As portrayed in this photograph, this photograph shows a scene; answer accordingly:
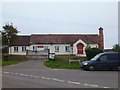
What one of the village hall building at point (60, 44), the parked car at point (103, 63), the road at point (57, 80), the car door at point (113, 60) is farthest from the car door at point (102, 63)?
the village hall building at point (60, 44)

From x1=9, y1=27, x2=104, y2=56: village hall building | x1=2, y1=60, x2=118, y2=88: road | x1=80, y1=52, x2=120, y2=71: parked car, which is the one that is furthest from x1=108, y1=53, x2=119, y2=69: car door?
x1=9, y1=27, x2=104, y2=56: village hall building

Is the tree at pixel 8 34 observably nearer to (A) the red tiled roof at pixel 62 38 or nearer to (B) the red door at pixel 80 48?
(A) the red tiled roof at pixel 62 38

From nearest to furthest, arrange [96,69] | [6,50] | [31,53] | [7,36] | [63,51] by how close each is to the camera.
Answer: [96,69]
[31,53]
[7,36]
[6,50]
[63,51]

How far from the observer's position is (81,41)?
70000 mm

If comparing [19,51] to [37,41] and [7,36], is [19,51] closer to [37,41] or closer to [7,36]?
[37,41]

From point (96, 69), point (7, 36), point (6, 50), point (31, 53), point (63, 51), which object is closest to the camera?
point (96, 69)

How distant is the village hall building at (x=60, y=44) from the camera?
70438 millimetres

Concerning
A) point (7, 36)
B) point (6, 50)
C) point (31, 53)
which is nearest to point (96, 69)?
point (31, 53)

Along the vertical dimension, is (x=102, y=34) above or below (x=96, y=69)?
above

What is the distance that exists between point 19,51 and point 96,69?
150 ft

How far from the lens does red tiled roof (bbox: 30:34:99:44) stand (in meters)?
71.4

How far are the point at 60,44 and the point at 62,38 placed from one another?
2.52 m

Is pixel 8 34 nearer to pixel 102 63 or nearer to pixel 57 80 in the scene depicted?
pixel 102 63

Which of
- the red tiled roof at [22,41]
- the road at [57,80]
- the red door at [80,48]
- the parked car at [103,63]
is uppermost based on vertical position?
the red tiled roof at [22,41]
